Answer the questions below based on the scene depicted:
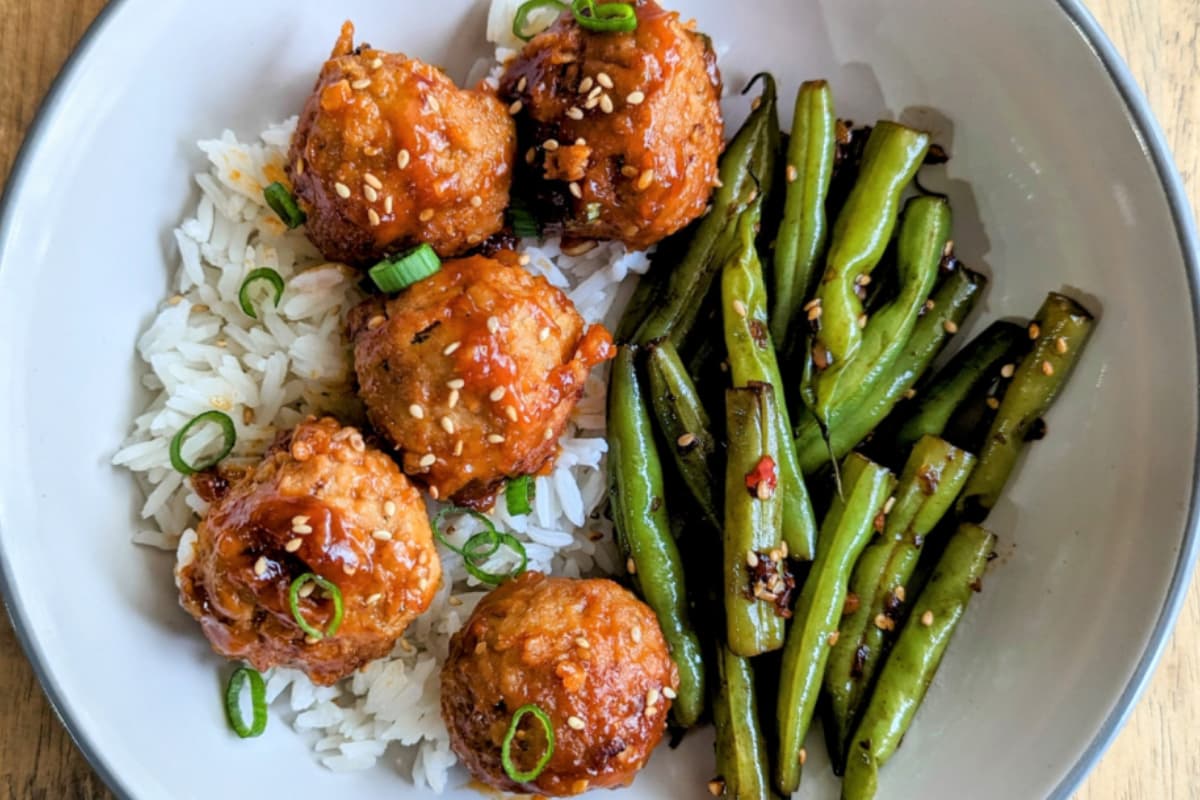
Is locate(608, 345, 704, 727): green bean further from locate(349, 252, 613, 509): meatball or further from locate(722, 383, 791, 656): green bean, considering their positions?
locate(349, 252, 613, 509): meatball

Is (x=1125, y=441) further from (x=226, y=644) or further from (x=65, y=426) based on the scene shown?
(x=65, y=426)

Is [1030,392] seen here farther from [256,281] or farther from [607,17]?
[256,281]

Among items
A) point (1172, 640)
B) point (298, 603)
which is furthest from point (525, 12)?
point (1172, 640)

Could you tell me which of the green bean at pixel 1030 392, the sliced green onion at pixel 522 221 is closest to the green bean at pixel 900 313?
the green bean at pixel 1030 392

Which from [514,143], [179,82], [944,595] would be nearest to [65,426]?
[179,82]

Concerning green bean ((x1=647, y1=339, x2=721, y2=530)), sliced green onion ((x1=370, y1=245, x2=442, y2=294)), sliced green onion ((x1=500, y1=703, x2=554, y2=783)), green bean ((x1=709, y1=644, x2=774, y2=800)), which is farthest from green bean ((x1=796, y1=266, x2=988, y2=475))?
sliced green onion ((x1=370, y1=245, x2=442, y2=294))

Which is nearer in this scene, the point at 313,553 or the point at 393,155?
the point at 313,553
